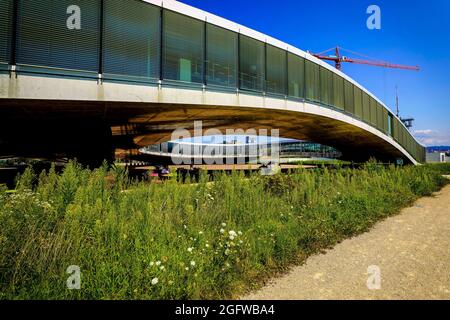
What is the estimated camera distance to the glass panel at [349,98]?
79.5 feet

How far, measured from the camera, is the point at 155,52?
38.0ft

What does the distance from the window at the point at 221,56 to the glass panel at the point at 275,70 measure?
300cm

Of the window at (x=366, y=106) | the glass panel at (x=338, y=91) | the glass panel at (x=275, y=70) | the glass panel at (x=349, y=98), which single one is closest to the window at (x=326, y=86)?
the glass panel at (x=338, y=91)

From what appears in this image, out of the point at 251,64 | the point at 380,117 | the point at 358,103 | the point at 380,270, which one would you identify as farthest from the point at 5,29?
the point at 380,117

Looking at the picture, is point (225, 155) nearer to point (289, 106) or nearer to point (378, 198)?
point (289, 106)

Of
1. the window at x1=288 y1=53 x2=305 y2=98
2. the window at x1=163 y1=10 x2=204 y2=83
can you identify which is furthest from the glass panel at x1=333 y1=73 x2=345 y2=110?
the window at x1=163 y1=10 x2=204 y2=83

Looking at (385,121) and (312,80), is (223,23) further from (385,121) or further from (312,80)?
(385,121)

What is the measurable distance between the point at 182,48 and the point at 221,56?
103 inches

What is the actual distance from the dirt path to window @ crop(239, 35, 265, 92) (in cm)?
1185

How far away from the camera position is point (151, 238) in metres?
3.58

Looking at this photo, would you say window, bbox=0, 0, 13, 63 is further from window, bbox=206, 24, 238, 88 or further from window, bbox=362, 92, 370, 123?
window, bbox=362, 92, 370, 123

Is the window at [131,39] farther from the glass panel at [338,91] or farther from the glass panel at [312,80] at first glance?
the glass panel at [338,91]
